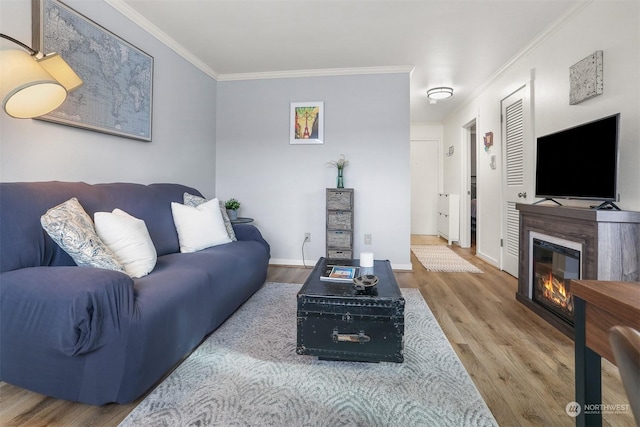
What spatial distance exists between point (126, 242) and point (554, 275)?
2909 mm

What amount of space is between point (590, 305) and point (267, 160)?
3.45 m

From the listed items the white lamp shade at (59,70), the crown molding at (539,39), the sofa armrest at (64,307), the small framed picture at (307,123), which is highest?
the crown molding at (539,39)

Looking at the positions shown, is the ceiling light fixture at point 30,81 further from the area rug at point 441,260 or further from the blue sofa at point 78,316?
the area rug at point 441,260

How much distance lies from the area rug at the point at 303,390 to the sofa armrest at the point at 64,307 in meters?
0.39

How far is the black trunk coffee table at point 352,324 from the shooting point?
1.47 metres

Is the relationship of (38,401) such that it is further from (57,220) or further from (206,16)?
(206,16)

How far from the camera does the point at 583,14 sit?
7.30ft

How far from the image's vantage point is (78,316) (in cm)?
107

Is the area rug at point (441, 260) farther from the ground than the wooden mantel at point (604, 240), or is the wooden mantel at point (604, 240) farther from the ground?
the wooden mantel at point (604, 240)

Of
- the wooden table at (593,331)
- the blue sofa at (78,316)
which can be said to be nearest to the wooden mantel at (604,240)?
the wooden table at (593,331)

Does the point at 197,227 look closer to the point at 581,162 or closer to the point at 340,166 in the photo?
the point at 340,166

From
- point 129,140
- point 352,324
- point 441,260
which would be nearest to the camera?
point 352,324

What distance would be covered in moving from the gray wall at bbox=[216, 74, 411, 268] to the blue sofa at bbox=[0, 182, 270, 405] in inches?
83.7

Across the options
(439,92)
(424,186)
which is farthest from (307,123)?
(424,186)
